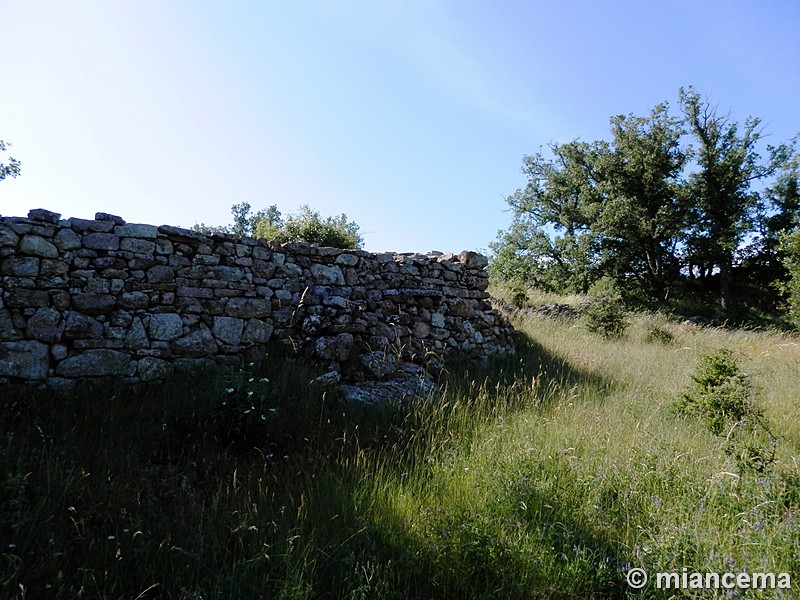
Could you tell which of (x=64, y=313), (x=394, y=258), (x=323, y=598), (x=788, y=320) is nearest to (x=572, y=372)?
(x=394, y=258)

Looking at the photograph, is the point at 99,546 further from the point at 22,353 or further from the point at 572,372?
the point at 572,372

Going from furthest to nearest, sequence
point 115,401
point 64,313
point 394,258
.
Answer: point 394,258
point 64,313
point 115,401

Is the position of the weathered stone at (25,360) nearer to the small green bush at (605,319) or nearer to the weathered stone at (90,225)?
the weathered stone at (90,225)

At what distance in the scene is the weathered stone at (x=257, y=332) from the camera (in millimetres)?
5988

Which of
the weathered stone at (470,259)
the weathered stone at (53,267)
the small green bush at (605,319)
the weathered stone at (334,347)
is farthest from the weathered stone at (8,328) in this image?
the small green bush at (605,319)

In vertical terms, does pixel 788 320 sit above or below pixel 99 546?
above

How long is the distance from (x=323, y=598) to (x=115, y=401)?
3.43 m

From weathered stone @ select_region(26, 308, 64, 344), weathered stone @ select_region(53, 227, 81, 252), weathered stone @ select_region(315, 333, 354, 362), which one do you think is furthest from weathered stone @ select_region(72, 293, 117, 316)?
weathered stone @ select_region(315, 333, 354, 362)

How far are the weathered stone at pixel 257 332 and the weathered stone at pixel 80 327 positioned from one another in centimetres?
161

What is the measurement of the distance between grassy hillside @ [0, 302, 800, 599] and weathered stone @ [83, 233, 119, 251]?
171 cm

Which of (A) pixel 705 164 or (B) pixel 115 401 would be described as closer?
(B) pixel 115 401

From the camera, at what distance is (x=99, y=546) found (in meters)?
2.59

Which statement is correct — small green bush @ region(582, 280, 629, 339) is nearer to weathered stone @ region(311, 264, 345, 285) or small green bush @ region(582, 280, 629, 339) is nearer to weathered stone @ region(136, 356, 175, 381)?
weathered stone @ region(311, 264, 345, 285)

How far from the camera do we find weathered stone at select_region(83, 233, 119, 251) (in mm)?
5215
